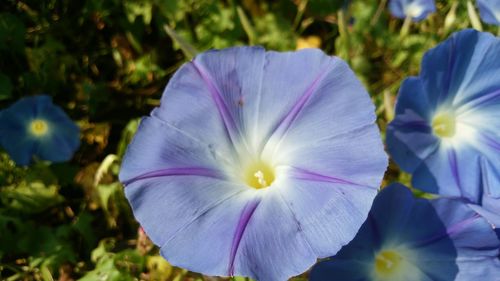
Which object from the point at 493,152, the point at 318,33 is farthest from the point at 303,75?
the point at 318,33

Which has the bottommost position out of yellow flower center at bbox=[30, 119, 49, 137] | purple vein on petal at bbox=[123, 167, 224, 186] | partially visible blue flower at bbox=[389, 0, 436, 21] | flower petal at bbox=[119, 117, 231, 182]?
yellow flower center at bbox=[30, 119, 49, 137]

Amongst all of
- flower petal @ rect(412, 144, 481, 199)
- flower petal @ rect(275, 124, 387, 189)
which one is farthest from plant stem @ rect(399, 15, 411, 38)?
flower petal @ rect(275, 124, 387, 189)

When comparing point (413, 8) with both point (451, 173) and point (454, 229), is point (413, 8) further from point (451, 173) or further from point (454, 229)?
point (454, 229)

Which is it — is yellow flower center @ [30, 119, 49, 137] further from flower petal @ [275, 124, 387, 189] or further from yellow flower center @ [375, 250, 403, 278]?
yellow flower center @ [375, 250, 403, 278]

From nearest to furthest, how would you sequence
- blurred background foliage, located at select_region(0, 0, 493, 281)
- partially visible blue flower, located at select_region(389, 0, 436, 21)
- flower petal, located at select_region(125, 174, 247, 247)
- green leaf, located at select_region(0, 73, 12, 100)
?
flower petal, located at select_region(125, 174, 247, 247) < blurred background foliage, located at select_region(0, 0, 493, 281) < green leaf, located at select_region(0, 73, 12, 100) < partially visible blue flower, located at select_region(389, 0, 436, 21)

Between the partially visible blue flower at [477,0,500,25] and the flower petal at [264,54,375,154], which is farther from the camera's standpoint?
the partially visible blue flower at [477,0,500,25]

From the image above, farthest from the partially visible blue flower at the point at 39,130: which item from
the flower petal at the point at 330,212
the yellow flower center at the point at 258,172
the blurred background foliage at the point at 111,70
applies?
the flower petal at the point at 330,212
